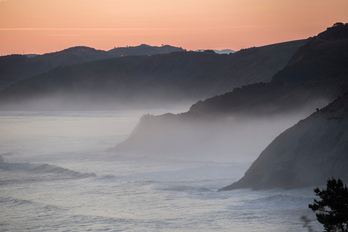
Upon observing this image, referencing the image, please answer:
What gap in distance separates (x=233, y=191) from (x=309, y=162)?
4.06m

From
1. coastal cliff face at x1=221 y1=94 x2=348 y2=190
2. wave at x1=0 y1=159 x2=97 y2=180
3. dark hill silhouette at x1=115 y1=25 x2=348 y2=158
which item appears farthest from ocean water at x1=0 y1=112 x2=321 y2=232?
dark hill silhouette at x1=115 y1=25 x2=348 y2=158

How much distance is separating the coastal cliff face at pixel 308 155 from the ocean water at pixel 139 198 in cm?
81

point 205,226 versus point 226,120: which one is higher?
point 226,120

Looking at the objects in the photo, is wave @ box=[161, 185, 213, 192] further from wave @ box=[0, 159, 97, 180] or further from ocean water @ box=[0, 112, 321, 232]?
wave @ box=[0, 159, 97, 180]

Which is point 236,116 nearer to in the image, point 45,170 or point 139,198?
point 45,170

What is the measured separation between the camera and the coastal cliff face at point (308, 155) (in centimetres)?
3206

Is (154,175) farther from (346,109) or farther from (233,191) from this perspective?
(346,109)

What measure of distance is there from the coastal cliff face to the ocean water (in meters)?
0.81

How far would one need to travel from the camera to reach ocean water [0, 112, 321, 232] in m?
28.0

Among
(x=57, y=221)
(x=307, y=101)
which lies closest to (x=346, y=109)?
(x=57, y=221)

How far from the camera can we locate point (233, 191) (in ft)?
113

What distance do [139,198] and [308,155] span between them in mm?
8334

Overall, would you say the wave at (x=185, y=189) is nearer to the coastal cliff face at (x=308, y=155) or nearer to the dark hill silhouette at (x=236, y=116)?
the coastal cliff face at (x=308, y=155)

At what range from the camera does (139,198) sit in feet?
113
